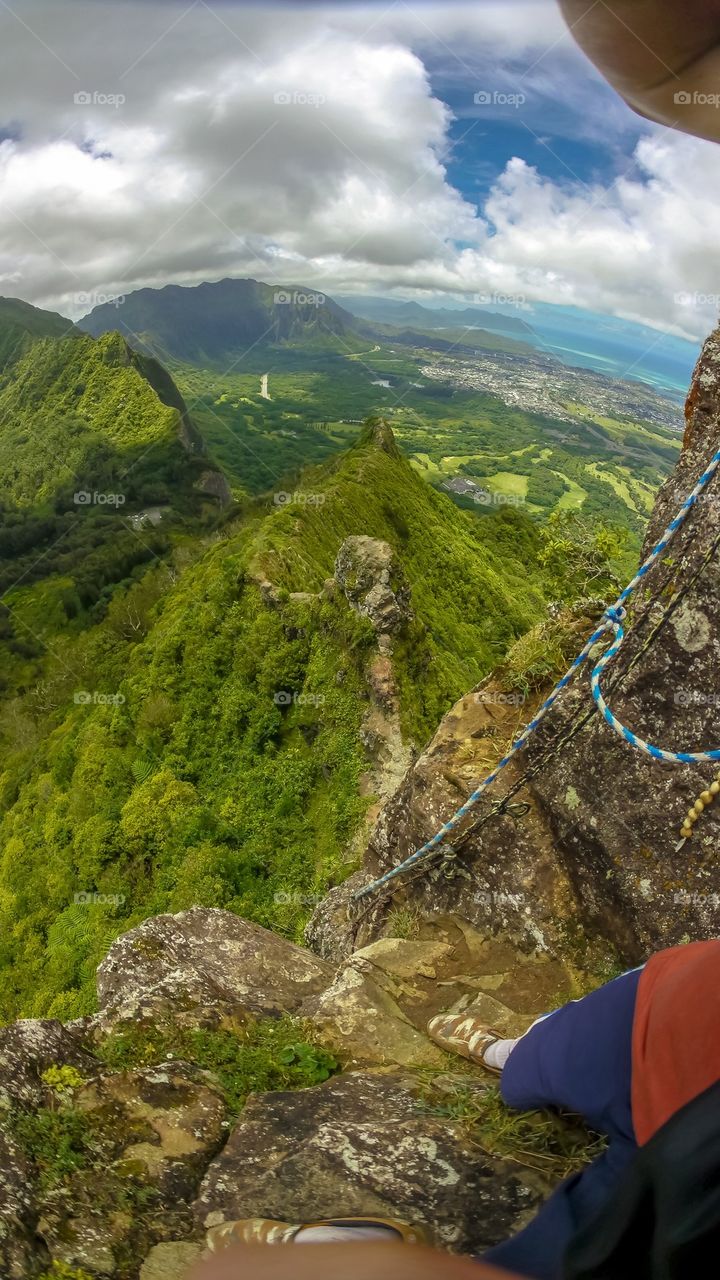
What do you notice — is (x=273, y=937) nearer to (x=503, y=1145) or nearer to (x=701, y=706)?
(x=503, y=1145)

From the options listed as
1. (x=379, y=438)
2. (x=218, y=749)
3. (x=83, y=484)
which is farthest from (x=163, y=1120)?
(x=83, y=484)

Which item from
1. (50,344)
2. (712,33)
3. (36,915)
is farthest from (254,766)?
(50,344)

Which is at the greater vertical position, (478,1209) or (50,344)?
(50,344)

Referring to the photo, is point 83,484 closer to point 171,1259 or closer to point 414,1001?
point 414,1001

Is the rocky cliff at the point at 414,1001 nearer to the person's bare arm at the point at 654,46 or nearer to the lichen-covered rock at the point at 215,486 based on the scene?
the person's bare arm at the point at 654,46

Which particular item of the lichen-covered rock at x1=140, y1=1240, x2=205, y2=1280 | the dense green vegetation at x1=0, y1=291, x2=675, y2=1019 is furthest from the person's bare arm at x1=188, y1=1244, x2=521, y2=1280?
the dense green vegetation at x1=0, y1=291, x2=675, y2=1019

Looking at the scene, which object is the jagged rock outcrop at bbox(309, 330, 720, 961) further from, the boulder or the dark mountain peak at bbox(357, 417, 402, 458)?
the dark mountain peak at bbox(357, 417, 402, 458)
